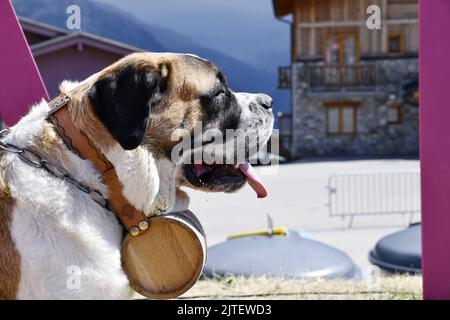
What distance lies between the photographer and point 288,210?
12.5 metres

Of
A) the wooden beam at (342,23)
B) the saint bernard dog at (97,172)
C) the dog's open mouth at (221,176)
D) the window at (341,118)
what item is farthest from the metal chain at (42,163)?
the window at (341,118)

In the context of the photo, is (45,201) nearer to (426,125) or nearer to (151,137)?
(151,137)

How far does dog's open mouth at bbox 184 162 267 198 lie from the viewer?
8.68 ft

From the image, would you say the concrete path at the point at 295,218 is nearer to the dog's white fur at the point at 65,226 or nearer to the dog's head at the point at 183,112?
the dog's head at the point at 183,112

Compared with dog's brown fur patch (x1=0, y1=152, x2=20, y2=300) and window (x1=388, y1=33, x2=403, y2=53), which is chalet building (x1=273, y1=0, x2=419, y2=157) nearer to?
window (x1=388, y1=33, x2=403, y2=53)

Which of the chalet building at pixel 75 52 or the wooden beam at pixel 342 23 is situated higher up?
the wooden beam at pixel 342 23

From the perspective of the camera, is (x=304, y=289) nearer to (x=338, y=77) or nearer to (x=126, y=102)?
(x=126, y=102)

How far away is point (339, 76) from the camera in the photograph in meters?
26.7

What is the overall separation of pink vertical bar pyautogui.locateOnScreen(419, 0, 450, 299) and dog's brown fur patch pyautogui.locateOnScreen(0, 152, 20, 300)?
203cm

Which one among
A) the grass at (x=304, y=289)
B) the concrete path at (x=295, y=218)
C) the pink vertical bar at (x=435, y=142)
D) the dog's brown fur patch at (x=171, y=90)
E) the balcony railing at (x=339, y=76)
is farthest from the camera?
the balcony railing at (x=339, y=76)

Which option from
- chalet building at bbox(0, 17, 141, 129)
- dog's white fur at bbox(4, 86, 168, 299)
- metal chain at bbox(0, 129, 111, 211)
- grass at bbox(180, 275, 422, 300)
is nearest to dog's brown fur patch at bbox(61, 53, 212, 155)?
dog's white fur at bbox(4, 86, 168, 299)

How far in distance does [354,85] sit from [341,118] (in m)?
1.66

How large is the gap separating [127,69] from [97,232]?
0.58m

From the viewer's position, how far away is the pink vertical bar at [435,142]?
319cm
